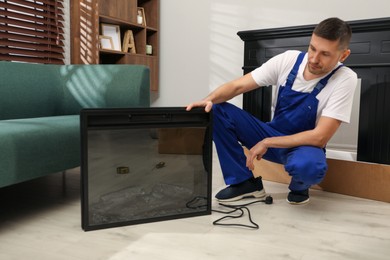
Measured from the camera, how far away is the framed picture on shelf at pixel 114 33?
9.71ft

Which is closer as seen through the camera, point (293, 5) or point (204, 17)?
point (293, 5)

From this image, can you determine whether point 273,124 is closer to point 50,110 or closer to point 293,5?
point 50,110

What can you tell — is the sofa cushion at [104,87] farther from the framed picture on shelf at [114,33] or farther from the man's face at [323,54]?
the framed picture on shelf at [114,33]

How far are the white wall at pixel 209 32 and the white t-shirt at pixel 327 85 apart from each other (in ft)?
4.51

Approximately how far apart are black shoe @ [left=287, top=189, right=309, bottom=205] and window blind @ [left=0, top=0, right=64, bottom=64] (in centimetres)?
205

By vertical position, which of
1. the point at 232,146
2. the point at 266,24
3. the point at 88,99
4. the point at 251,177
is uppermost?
the point at 266,24

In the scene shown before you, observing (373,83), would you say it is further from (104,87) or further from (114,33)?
(114,33)

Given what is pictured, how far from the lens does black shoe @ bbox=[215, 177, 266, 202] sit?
158 cm

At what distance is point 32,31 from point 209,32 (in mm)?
1414

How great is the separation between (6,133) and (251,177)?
979mm

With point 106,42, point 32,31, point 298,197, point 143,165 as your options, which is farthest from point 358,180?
point 32,31

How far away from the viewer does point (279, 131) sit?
1.62 meters

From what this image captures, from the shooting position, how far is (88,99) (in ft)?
6.28

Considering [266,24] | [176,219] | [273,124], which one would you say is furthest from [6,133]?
[266,24]
